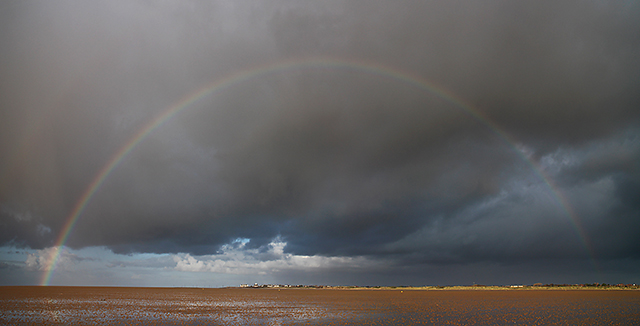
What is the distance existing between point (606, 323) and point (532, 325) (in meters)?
11.2

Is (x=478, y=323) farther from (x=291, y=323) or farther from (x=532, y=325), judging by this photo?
(x=291, y=323)

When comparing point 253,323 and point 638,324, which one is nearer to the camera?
point 638,324

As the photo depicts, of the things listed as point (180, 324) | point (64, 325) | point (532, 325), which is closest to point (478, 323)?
point (532, 325)

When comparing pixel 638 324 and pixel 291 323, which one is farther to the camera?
pixel 291 323

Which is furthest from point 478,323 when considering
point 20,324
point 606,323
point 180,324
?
point 20,324

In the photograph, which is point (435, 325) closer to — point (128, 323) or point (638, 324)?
point (638, 324)

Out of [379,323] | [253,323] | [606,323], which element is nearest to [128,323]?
[253,323]

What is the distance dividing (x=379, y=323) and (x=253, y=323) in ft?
60.2

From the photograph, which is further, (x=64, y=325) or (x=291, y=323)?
(x=291, y=323)

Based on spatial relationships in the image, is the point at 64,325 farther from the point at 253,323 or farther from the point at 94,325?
the point at 253,323

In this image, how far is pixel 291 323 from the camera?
52.6m

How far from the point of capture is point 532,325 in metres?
49.1

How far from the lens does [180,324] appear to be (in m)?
50.9

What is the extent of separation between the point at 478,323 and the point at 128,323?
50.3 metres
